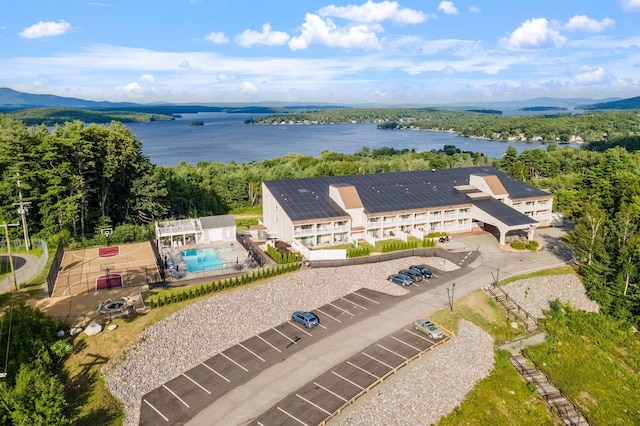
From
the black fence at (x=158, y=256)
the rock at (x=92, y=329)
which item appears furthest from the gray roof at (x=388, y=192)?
the rock at (x=92, y=329)

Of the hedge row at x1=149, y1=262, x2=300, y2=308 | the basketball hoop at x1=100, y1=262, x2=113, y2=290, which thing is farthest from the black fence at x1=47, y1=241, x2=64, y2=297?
the hedge row at x1=149, y1=262, x2=300, y2=308

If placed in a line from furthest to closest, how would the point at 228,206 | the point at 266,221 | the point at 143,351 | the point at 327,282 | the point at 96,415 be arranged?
the point at 228,206 < the point at 266,221 < the point at 327,282 < the point at 143,351 < the point at 96,415

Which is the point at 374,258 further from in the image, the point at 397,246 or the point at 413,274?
the point at 413,274

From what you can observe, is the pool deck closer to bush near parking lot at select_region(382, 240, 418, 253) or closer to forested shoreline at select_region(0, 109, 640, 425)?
forested shoreline at select_region(0, 109, 640, 425)

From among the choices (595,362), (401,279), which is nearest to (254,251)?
(401,279)

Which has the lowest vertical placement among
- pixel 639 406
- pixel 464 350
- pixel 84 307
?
pixel 639 406

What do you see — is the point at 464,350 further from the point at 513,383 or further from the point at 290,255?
the point at 290,255

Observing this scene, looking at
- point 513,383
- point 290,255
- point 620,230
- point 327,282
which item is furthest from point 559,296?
point 290,255
